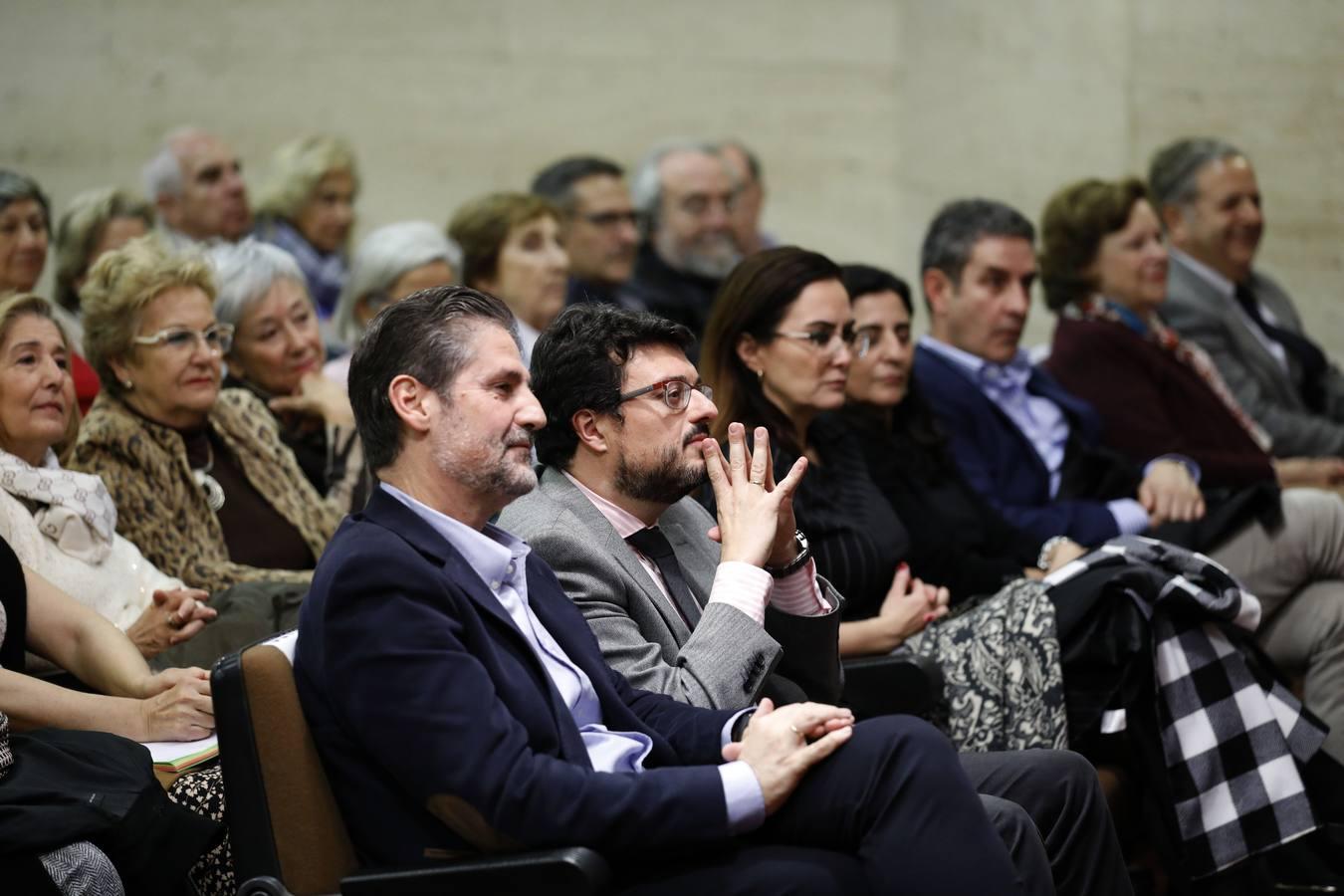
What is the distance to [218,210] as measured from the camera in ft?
→ 19.9

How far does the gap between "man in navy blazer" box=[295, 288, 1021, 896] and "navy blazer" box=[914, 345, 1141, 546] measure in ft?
6.98

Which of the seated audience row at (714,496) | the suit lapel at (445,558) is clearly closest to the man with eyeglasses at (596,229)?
the seated audience row at (714,496)

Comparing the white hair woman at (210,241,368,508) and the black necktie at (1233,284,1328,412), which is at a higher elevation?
the white hair woman at (210,241,368,508)

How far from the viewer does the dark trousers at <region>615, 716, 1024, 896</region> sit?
2.35m

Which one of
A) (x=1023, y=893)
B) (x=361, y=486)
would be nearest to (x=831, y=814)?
(x=1023, y=893)

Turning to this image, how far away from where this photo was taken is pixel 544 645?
256cm

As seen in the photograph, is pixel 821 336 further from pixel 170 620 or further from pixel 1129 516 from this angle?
pixel 170 620

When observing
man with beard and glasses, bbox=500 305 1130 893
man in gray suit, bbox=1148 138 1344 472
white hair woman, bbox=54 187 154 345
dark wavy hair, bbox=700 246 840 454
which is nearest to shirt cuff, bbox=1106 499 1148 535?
dark wavy hair, bbox=700 246 840 454

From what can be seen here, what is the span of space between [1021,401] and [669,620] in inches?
88.6

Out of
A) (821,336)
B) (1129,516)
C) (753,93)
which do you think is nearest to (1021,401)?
(1129,516)

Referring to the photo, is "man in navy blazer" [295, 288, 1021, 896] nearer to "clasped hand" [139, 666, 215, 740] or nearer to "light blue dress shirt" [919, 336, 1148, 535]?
"clasped hand" [139, 666, 215, 740]

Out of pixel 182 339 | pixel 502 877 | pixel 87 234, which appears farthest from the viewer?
pixel 87 234

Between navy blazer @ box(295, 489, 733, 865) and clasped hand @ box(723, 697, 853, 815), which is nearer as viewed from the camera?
Result: navy blazer @ box(295, 489, 733, 865)

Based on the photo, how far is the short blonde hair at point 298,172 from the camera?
6.30m
